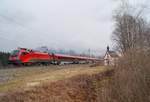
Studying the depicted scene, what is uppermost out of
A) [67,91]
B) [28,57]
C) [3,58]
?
[28,57]

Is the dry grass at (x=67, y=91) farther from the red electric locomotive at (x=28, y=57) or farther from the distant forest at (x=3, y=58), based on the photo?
the distant forest at (x=3, y=58)

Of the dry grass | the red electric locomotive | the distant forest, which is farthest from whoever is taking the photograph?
the distant forest

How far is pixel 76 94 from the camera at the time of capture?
749 inches

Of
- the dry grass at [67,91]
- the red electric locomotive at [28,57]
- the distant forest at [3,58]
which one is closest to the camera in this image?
the dry grass at [67,91]

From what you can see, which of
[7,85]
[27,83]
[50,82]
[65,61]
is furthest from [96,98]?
[65,61]

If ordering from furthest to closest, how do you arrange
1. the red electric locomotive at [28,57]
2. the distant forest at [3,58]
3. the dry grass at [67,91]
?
the distant forest at [3,58] → the red electric locomotive at [28,57] → the dry grass at [67,91]

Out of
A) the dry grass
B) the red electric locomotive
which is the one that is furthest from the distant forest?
the dry grass

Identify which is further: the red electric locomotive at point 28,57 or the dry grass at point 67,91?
the red electric locomotive at point 28,57

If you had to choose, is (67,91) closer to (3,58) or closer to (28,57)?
(28,57)

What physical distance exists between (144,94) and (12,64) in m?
25.8

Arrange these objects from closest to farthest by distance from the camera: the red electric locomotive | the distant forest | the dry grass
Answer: the dry grass → the red electric locomotive → the distant forest

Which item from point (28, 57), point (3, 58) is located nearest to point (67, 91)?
point (28, 57)

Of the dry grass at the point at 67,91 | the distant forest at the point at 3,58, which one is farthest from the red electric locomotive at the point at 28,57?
the dry grass at the point at 67,91

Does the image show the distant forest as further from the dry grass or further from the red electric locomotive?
the dry grass
